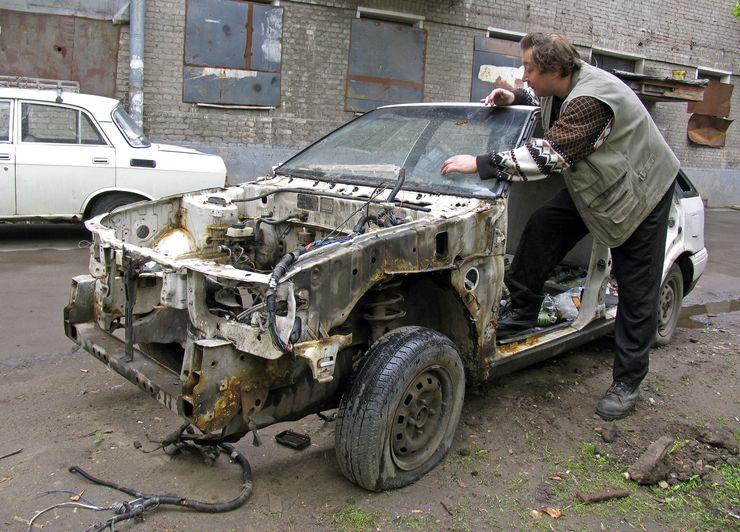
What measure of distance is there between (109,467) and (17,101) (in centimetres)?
574

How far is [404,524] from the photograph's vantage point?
9.15 feet

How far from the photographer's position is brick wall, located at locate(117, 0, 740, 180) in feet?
35.9

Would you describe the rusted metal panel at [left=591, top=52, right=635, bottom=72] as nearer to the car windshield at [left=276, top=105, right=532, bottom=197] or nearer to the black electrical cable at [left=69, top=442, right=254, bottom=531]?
the car windshield at [left=276, top=105, right=532, bottom=197]

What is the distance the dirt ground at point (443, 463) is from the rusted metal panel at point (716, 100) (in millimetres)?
14192

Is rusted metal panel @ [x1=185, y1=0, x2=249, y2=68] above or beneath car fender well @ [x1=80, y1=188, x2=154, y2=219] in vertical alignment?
above

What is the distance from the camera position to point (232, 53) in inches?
442

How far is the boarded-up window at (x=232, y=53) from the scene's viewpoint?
36.0 feet

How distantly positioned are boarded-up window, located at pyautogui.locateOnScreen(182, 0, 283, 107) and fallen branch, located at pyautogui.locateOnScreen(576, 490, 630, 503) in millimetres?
9691

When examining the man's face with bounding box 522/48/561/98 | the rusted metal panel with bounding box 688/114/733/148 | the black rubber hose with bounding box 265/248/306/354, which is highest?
the rusted metal panel with bounding box 688/114/733/148

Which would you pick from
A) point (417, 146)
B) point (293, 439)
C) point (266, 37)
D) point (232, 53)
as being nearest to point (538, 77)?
point (417, 146)

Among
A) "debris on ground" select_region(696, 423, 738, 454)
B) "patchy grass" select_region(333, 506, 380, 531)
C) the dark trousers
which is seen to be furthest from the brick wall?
"patchy grass" select_region(333, 506, 380, 531)

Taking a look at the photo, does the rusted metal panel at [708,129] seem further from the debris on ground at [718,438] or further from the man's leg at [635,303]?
the debris on ground at [718,438]

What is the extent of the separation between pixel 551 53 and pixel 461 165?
74 centimetres

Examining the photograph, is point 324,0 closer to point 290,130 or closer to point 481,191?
point 290,130
